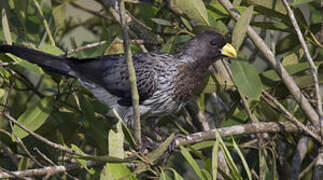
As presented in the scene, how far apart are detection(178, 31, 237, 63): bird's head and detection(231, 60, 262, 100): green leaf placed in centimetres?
49

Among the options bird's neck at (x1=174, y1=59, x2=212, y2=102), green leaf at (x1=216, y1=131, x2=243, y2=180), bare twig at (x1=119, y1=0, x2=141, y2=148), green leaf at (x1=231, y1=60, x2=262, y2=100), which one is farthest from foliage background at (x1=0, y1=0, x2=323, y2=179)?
bare twig at (x1=119, y1=0, x2=141, y2=148)

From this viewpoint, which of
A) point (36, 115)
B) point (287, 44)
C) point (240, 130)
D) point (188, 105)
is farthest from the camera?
point (188, 105)

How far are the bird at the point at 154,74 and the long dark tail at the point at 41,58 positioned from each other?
0.06 meters

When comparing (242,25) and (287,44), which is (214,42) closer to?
(287,44)

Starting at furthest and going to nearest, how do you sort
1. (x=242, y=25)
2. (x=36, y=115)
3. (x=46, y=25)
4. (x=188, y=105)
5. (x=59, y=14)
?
(x=188, y=105) < (x=59, y=14) < (x=46, y=25) < (x=36, y=115) < (x=242, y=25)

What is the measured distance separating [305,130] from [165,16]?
5.75 ft

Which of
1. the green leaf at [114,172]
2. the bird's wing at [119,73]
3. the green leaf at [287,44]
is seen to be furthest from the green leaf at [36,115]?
the green leaf at [287,44]

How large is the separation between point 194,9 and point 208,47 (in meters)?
0.93

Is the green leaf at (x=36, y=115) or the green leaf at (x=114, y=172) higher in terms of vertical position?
the green leaf at (x=36, y=115)

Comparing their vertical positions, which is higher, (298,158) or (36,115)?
(36,115)

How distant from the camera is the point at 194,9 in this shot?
3.40 meters

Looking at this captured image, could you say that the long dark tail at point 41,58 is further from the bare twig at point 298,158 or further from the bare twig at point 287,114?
the bare twig at point 298,158

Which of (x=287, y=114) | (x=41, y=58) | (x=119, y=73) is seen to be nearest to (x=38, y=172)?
(x=41, y=58)

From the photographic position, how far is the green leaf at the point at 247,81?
3.29 meters
